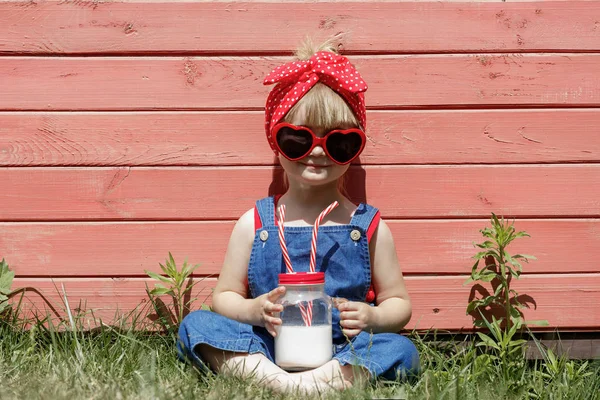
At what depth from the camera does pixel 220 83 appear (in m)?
3.08

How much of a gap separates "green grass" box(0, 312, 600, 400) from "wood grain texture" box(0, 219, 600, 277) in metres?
0.26

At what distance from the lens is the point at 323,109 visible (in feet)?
9.03

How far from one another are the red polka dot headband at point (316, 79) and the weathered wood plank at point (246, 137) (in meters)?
0.29

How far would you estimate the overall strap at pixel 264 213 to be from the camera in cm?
292

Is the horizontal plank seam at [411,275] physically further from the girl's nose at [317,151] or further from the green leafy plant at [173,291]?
the girl's nose at [317,151]

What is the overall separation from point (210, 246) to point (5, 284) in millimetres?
831

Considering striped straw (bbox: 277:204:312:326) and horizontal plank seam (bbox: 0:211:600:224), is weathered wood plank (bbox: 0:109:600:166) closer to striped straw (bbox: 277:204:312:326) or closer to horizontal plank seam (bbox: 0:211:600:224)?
horizontal plank seam (bbox: 0:211:600:224)

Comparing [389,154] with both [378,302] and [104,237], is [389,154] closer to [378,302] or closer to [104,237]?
[378,302]

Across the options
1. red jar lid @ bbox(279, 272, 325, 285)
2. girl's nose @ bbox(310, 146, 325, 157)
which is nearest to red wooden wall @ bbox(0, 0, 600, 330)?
girl's nose @ bbox(310, 146, 325, 157)

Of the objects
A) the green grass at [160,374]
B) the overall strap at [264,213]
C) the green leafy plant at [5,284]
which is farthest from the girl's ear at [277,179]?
the green leafy plant at [5,284]

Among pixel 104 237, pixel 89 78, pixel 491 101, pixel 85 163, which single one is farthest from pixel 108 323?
pixel 491 101

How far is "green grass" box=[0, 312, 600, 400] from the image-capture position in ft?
7.45

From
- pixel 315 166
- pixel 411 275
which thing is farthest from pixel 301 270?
pixel 411 275

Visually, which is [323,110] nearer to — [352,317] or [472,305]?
[352,317]
